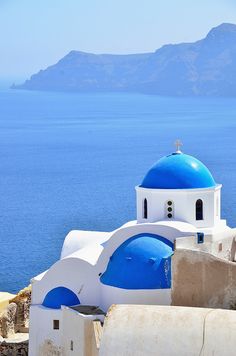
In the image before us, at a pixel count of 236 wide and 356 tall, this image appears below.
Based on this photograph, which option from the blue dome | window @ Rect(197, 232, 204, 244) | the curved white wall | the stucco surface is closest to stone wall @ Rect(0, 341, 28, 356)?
the curved white wall

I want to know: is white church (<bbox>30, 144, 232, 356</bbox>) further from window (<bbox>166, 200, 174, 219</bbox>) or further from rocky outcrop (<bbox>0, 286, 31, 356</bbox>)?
rocky outcrop (<bbox>0, 286, 31, 356</bbox>)

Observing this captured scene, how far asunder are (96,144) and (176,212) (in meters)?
63.8

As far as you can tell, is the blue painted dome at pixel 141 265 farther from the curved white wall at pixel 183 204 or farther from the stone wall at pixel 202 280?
the curved white wall at pixel 183 204

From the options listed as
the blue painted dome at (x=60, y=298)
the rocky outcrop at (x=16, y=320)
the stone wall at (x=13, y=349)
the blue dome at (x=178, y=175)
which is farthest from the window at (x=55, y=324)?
the blue dome at (x=178, y=175)

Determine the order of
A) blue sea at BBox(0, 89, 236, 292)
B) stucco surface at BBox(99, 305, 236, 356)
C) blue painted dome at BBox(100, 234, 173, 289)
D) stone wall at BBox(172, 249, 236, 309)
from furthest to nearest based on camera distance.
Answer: blue sea at BBox(0, 89, 236, 292) → blue painted dome at BBox(100, 234, 173, 289) → stone wall at BBox(172, 249, 236, 309) → stucco surface at BBox(99, 305, 236, 356)

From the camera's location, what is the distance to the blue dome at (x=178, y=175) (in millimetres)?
20609

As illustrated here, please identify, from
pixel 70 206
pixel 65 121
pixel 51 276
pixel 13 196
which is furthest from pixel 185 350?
pixel 65 121

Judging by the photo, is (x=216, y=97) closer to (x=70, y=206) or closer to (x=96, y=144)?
(x=96, y=144)

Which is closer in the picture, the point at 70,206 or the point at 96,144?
the point at 70,206

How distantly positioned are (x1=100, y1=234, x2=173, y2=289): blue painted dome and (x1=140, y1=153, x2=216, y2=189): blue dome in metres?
1.55

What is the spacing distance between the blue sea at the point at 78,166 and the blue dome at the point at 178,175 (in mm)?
11566

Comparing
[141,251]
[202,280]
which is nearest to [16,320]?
[141,251]

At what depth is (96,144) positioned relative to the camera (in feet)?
277

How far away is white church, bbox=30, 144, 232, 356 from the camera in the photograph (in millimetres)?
18797
